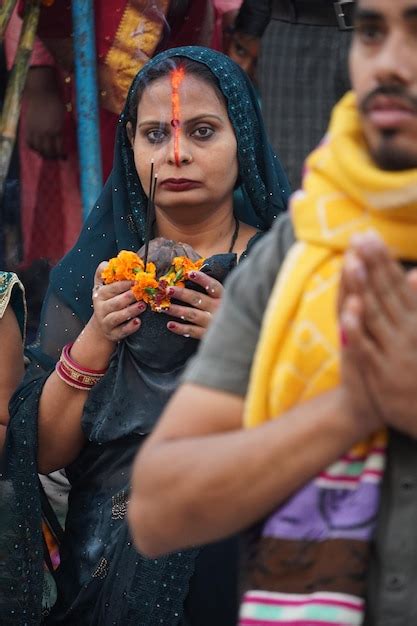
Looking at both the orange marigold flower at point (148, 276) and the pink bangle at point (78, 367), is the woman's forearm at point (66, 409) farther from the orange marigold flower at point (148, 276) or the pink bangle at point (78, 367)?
the orange marigold flower at point (148, 276)

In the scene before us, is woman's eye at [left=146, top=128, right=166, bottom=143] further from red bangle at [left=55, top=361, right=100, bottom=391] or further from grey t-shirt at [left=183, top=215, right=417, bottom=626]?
grey t-shirt at [left=183, top=215, right=417, bottom=626]

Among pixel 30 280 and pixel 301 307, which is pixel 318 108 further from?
pixel 301 307

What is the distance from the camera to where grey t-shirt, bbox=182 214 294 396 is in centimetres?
186

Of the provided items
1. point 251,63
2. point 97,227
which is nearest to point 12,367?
point 97,227

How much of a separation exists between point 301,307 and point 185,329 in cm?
136

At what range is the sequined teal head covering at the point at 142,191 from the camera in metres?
3.46

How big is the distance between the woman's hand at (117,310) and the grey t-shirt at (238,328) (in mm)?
1248

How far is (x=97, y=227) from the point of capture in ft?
11.8

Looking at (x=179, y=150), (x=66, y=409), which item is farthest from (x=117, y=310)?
(x=179, y=150)

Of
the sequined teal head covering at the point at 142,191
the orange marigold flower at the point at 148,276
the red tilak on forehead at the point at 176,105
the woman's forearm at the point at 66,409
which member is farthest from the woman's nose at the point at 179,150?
the woman's forearm at the point at 66,409

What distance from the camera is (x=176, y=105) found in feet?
11.2

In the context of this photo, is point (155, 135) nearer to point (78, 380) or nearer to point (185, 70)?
point (185, 70)

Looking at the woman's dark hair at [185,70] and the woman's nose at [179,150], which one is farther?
the woman's dark hair at [185,70]

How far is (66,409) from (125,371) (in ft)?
0.66
